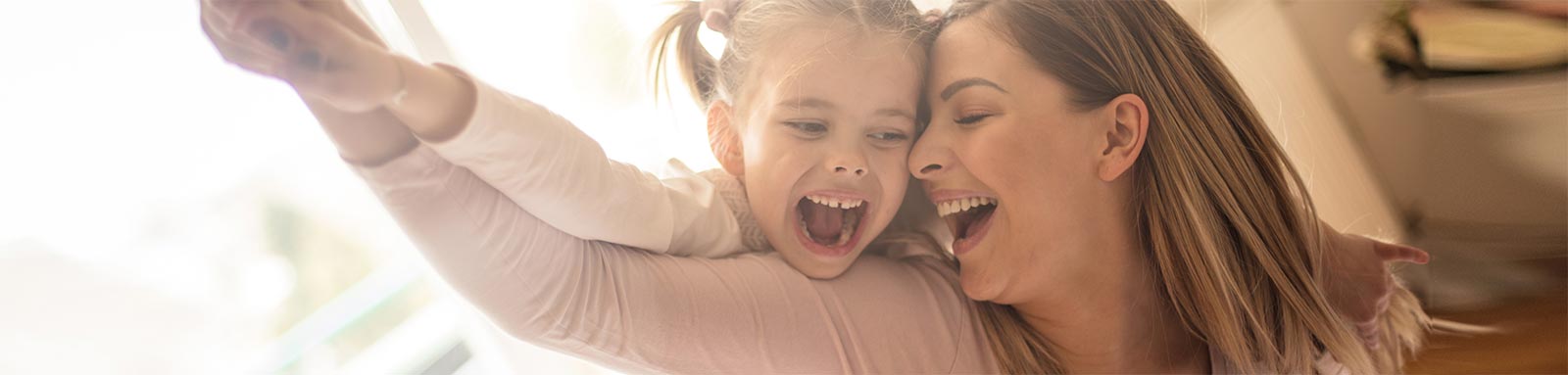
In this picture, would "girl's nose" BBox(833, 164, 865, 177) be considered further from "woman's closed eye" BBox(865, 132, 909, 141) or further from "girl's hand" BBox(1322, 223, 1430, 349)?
"girl's hand" BBox(1322, 223, 1430, 349)

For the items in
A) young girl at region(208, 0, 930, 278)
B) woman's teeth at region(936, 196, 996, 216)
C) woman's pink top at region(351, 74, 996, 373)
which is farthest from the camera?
woman's teeth at region(936, 196, 996, 216)

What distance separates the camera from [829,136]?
79 centimetres

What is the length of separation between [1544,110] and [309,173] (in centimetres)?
99

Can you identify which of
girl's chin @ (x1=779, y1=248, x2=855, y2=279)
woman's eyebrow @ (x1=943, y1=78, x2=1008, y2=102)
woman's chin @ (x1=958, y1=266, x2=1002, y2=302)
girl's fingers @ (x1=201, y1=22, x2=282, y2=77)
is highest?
woman's eyebrow @ (x1=943, y1=78, x2=1008, y2=102)

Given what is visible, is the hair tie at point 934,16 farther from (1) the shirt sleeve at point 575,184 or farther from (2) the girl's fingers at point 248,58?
(2) the girl's fingers at point 248,58

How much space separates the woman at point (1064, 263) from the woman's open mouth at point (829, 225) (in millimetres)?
29

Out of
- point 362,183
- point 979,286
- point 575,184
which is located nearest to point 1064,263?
point 979,286

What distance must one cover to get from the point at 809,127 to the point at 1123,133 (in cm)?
26

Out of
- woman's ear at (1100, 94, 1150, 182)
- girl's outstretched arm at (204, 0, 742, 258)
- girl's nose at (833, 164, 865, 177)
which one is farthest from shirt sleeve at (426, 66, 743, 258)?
woman's ear at (1100, 94, 1150, 182)

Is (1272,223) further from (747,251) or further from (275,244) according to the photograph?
(275,244)

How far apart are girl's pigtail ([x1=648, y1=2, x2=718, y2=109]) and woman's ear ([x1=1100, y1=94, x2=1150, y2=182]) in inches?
13.3

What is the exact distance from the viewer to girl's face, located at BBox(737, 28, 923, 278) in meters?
0.79

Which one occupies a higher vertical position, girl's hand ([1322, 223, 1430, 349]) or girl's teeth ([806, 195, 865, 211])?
girl's hand ([1322, 223, 1430, 349])

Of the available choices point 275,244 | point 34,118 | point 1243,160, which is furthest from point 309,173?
point 1243,160
